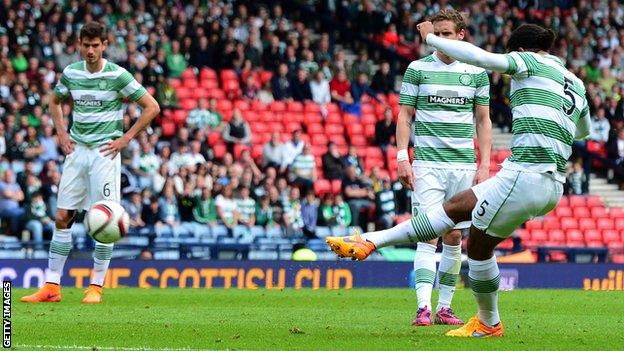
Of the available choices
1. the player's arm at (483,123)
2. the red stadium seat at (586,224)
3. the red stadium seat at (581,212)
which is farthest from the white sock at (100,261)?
the red stadium seat at (581,212)

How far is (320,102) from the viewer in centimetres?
2673

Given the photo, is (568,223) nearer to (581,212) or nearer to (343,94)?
(581,212)

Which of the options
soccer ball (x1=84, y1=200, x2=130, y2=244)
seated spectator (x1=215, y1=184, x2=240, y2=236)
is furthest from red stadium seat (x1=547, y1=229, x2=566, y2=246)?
soccer ball (x1=84, y1=200, x2=130, y2=244)

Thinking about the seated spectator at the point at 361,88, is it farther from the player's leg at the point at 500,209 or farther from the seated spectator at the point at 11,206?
the player's leg at the point at 500,209

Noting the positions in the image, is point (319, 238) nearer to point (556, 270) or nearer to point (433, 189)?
point (556, 270)

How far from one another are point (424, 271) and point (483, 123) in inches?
53.7

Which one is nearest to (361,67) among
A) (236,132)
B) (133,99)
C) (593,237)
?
(236,132)

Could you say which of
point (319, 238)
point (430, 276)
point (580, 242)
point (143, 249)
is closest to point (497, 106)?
point (580, 242)

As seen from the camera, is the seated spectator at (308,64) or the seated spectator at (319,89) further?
the seated spectator at (308,64)

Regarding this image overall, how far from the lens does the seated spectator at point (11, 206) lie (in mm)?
20266

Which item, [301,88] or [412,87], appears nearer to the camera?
[412,87]

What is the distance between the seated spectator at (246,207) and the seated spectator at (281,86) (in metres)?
4.56

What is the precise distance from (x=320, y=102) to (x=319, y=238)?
5.04m

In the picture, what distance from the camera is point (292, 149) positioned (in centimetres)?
2423
